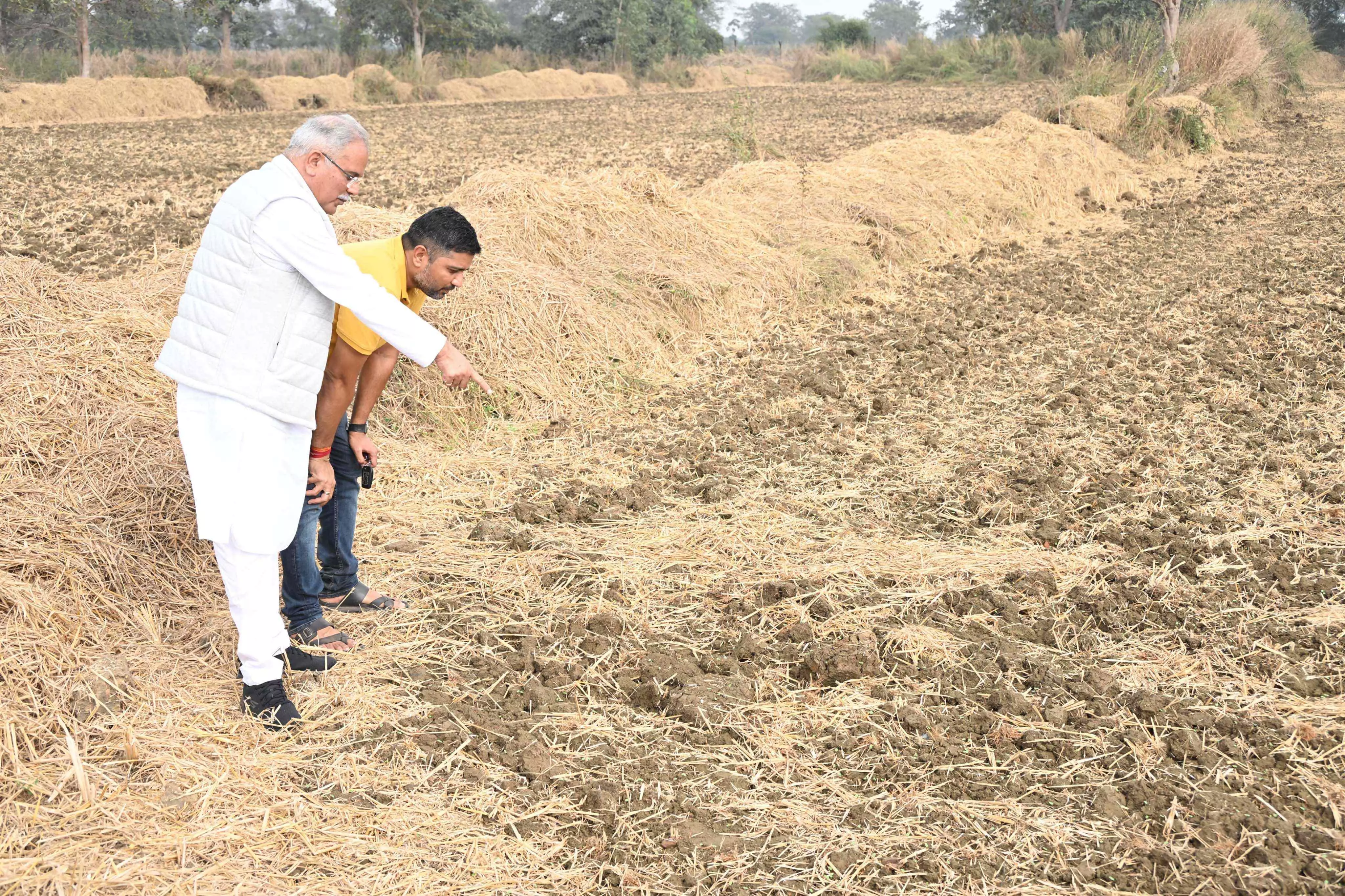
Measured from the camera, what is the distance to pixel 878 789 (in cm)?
296

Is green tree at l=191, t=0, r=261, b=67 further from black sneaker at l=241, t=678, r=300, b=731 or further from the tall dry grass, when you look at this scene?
black sneaker at l=241, t=678, r=300, b=731

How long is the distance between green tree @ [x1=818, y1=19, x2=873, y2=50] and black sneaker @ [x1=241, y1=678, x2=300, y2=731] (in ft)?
155

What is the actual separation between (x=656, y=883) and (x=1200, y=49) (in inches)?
852

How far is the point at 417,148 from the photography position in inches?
736

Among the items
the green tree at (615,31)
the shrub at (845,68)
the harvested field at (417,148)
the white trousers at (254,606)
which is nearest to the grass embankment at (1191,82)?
the harvested field at (417,148)

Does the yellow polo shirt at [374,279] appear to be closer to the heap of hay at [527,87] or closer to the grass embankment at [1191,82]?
the grass embankment at [1191,82]

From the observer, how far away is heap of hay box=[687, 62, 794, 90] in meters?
40.2

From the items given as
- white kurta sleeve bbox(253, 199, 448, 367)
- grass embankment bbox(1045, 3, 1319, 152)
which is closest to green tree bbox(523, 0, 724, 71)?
grass embankment bbox(1045, 3, 1319, 152)

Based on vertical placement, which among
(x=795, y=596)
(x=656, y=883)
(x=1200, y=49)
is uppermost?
(x=1200, y=49)

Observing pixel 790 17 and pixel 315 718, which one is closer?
pixel 315 718

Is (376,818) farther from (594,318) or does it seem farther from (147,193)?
(147,193)

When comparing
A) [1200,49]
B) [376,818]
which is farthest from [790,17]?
[376,818]

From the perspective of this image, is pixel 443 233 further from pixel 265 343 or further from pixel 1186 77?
pixel 1186 77

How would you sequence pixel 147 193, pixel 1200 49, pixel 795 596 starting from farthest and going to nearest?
pixel 1200 49
pixel 147 193
pixel 795 596
